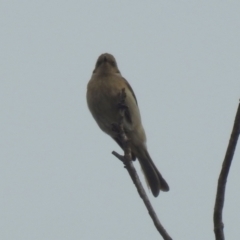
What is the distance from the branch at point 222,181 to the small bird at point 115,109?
3.07 meters

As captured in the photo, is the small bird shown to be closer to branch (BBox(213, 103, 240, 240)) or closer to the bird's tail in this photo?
the bird's tail

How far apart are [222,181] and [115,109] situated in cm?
331

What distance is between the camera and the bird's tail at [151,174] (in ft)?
21.1

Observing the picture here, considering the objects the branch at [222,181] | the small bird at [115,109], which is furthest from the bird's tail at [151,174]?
the branch at [222,181]

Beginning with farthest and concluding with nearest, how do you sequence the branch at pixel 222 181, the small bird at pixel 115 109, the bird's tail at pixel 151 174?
the bird's tail at pixel 151 174, the small bird at pixel 115 109, the branch at pixel 222 181

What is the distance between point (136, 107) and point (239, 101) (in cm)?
376

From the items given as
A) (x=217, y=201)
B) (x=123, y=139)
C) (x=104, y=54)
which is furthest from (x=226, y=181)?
(x=104, y=54)

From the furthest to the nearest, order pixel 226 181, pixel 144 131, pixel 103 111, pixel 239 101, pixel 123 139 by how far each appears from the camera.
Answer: pixel 144 131 < pixel 103 111 < pixel 123 139 < pixel 226 181 < pixel 239 101

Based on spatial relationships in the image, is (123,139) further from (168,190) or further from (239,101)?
(168,190)

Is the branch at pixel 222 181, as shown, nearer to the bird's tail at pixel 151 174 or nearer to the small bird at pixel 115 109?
the small bird at pixel 115 109

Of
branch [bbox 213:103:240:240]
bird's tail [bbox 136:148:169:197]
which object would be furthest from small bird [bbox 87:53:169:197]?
branch [bbox 213:103:240:240]

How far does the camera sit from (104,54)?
7.01 metres

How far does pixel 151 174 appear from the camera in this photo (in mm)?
6711

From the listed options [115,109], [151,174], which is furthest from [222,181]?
[151,174]
